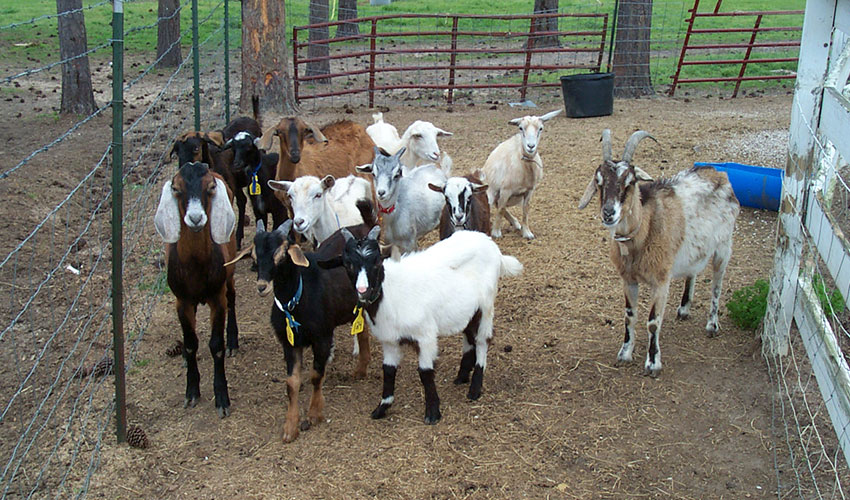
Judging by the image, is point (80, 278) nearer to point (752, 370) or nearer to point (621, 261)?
point (621, 261)

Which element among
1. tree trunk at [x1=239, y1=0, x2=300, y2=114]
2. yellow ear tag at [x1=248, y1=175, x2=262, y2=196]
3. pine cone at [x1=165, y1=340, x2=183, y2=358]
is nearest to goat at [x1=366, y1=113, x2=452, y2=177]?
yellow ear tag at [x1=248, y1=175, x2=262, y2=196]

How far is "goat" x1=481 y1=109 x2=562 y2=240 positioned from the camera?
8070mm

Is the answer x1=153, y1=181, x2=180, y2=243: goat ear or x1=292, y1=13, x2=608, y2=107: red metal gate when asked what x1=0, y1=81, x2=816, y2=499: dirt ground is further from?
x1=292, y1=13, x2=608, y2=107: red metal gate

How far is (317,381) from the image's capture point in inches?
193

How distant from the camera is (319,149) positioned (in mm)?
7762

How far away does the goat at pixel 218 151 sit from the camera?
251 inches

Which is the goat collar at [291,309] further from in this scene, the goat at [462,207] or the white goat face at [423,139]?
the white goat face at [423,139]

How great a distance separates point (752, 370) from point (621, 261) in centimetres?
120

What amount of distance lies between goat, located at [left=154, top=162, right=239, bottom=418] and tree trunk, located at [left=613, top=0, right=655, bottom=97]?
1131 cm

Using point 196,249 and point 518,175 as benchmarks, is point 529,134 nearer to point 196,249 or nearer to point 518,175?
point 518,175

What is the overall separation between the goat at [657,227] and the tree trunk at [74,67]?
9.09 m

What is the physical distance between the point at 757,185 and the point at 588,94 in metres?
5.02

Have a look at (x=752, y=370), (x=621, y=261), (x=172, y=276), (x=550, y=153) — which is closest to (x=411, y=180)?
(x=621, y=261)

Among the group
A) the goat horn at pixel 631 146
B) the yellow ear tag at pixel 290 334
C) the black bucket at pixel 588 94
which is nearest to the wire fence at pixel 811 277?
the goat horn at pixel 631 146
